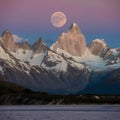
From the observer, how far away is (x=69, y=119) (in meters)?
148

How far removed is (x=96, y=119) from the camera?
146m

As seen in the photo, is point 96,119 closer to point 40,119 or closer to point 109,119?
point 109,119

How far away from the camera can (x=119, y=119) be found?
5856 inches

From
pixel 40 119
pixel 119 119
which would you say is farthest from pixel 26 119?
pixel 119 119

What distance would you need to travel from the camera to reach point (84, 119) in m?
146

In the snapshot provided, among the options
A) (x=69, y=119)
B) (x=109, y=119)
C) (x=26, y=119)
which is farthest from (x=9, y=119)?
(x=109, y=119)

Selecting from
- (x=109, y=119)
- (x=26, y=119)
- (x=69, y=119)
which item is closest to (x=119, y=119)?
(x=109, y=119)

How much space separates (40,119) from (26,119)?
3762mm

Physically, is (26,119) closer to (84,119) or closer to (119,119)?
(84,119)

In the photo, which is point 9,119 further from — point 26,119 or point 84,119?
point 84,119

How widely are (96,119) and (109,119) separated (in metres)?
3.55

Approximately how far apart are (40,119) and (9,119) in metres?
8.44

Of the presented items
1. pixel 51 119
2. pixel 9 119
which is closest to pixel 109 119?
pixel 51 119

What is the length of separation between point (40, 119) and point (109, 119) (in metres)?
18.6
